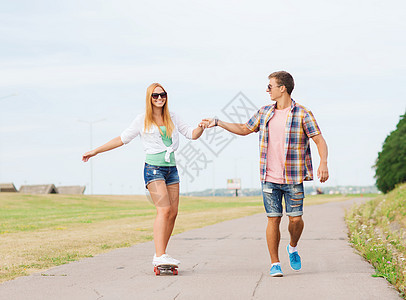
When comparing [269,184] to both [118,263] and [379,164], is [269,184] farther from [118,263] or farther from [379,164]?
[379,164]

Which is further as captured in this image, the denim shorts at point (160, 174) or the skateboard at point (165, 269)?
the denim shorts at point (160, 174)

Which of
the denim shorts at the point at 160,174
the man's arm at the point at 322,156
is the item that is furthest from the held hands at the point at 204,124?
the man's arm at the point at 322,156

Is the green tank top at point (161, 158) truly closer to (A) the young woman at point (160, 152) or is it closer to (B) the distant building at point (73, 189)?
(A) the young woman at point (160, 152)

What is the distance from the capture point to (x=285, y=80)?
6.89 metres

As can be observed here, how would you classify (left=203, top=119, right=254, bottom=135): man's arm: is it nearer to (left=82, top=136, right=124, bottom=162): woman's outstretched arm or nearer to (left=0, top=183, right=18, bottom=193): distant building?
(left=82, top=136, right=124, bottom=162): woman's outstretched arm

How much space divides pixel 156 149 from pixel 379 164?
4459 cm

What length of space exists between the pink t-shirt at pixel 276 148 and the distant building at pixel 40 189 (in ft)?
184

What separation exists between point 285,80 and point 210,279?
2486mm

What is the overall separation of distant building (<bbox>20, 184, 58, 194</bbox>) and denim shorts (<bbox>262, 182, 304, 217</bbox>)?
56.1 m

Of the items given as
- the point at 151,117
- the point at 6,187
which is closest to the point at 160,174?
the point at 151,117

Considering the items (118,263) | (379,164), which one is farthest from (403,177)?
(118,263)

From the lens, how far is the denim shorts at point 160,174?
7012 mm

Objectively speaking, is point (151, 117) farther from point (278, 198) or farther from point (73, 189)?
point (73, 189)

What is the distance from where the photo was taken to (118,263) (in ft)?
26.8
